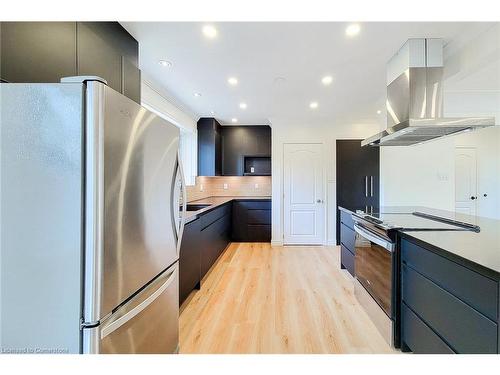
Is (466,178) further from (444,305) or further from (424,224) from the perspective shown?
(444,305)

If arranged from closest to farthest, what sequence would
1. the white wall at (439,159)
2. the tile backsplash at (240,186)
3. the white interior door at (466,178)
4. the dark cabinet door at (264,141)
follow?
the white wall at (439,159) < the dark cabinet door at (264,141) < the white interior door at (466,178) < the tile backsplash at (240,186)

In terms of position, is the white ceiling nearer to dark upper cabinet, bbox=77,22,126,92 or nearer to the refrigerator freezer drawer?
dark upper cabinet, bbox=77,22,126,92


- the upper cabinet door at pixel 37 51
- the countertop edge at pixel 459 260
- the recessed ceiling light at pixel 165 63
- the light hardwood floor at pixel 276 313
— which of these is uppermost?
the recessed ceiling light at pixel 165 63

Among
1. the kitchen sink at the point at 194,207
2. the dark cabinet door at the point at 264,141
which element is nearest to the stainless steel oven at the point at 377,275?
the kitchen sink at the point at 194,207

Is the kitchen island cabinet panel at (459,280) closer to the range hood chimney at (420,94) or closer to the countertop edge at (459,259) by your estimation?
the countertop edge at (459,259)

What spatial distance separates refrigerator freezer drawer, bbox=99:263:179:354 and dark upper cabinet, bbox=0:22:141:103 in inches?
46.8

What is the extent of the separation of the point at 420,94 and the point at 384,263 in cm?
151

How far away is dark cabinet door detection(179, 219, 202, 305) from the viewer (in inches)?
93.3

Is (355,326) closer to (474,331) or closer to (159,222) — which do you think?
(474,331)

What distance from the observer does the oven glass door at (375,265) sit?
193 centimetres

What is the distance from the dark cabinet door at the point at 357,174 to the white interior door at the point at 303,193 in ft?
1.31

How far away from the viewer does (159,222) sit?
142cm

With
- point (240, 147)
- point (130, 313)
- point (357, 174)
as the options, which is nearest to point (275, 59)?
point (130, 313)

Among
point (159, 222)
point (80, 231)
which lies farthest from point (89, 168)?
point (159, 222)
